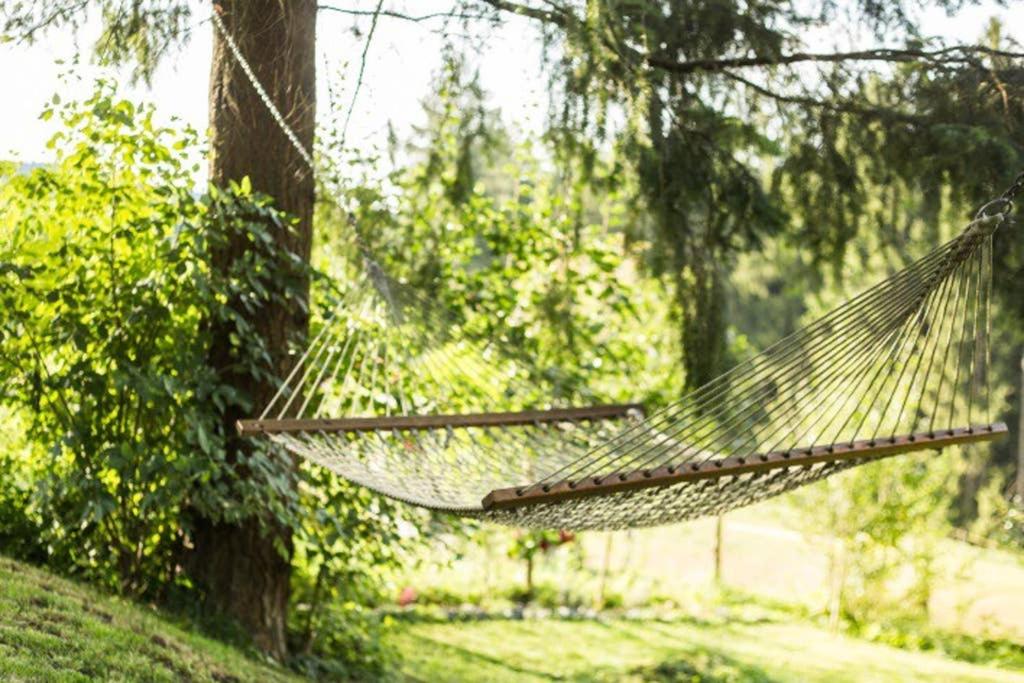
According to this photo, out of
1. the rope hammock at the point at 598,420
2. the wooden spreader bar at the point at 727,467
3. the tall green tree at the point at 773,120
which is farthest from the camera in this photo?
the tall green tree at the point at 773,120

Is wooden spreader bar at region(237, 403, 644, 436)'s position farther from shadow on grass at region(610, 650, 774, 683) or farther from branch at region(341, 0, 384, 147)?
shadow on grass at region(610, 650, 774, 683)

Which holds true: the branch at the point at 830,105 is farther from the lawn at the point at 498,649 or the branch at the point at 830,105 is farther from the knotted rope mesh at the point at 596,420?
the lawn at the point at 498,649

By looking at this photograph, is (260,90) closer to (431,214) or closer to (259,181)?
(259,181)

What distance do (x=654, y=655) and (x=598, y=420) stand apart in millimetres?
1924

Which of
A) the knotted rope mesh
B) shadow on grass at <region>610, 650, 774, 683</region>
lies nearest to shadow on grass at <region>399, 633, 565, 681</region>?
shadow on grass at <region>610, 650, 774, 683</region>

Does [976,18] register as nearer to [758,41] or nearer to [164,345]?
[758,41]

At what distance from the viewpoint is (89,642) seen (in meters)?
2.74

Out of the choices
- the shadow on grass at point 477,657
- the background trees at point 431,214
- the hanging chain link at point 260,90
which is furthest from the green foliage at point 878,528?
the hanging chain link at point 260,90

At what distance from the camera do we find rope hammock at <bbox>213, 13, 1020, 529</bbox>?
241 centimetres

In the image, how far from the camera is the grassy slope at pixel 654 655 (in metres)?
4.82

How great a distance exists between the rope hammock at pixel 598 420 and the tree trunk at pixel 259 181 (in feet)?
0.32

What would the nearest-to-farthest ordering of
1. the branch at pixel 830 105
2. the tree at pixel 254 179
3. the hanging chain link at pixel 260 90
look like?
1. the hanging chain link at pixel 260 90
2. the tree at pixel 254 179
3. the branch at pixel 830 105

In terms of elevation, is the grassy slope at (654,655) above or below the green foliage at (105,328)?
below

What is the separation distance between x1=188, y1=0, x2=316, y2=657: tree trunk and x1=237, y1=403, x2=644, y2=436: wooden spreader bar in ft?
1.48
